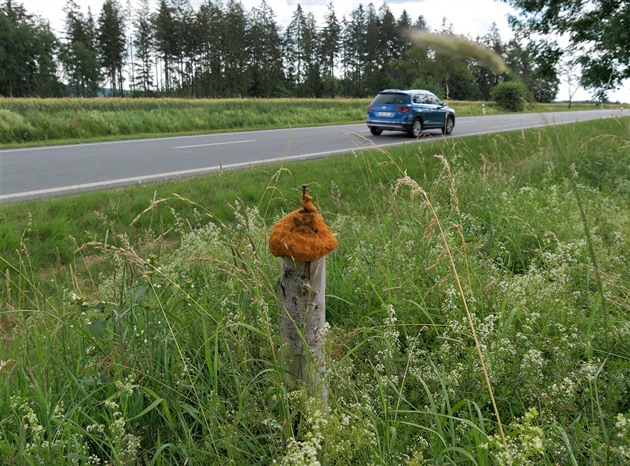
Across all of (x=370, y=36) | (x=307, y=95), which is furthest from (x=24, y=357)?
(x=370, y=36)

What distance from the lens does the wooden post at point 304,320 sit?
1.70 metres

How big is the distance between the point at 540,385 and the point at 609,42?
27.0 ft

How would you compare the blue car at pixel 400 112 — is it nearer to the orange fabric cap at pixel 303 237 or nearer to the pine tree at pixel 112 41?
the orange fabric cap at pixel 303 237

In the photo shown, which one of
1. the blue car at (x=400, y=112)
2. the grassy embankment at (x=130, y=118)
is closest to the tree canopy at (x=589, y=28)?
the blue car at (x=400, y=112)

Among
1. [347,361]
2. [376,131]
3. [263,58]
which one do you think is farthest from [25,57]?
[347,361]

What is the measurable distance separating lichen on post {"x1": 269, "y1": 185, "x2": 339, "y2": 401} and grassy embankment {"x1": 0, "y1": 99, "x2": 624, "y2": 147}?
1354cm

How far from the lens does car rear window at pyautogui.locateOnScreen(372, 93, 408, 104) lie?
50.7 feet

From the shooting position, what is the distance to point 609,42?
26.5 ft

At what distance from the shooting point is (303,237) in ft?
5.39

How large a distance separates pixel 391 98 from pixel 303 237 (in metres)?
14.8

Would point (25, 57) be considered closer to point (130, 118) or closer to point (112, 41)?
point (112, 41)

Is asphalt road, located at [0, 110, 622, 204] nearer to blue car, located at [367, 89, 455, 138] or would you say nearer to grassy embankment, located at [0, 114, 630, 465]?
blue car, located at [367, 89, 455, 138]

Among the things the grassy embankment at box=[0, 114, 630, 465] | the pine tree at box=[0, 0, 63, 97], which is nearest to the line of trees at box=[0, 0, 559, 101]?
the pine tree at box=[0, 0, 63, 97]

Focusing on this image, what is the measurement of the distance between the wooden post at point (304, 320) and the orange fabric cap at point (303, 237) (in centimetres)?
6
